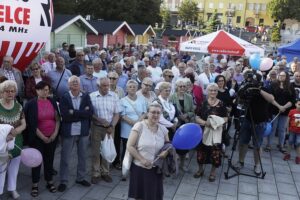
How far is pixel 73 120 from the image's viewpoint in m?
5.23

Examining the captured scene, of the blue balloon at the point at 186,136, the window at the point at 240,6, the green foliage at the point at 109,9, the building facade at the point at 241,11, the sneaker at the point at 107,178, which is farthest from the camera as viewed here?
the window at the point at 240,6

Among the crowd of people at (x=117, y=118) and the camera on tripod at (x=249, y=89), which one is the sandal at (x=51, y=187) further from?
the camera on tripod at (x=249, y=89)

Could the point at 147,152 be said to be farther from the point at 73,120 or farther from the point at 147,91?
the point at 147,91

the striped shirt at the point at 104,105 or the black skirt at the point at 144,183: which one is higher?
the striped shirt at the point at 104,105

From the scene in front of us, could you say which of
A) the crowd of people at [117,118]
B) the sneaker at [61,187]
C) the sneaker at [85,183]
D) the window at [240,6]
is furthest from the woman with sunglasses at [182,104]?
the window at [240,6]

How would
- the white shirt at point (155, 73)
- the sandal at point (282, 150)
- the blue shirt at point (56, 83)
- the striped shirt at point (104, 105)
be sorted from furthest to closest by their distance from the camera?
the white shirt at point (155, 73) → the sandal at point (282, 150) → the blue shirt at point (56, 83) → the striped shirt at point (104, 105)

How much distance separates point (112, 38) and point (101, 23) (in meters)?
1.63

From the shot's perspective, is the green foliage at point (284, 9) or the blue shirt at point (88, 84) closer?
the blue shirt at point (88, 84)

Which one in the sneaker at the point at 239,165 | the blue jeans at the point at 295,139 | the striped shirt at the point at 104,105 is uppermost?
the striped shirt at the point at 104,105

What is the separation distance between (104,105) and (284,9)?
69.3 m

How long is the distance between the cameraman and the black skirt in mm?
2732

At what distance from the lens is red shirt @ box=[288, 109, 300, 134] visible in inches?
297

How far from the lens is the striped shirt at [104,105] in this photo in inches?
221

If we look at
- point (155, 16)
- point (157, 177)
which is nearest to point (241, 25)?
point (155, 16)
